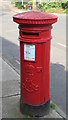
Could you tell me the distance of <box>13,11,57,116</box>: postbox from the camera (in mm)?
3904

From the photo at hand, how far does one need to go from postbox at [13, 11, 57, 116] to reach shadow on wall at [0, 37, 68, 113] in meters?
0.77

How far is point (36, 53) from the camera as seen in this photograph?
160 inches

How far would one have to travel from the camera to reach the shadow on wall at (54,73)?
17.5ft

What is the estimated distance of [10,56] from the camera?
852 cm

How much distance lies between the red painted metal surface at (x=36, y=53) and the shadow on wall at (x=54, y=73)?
0.86 m

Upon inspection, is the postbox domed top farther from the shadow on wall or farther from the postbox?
the shadow on wall

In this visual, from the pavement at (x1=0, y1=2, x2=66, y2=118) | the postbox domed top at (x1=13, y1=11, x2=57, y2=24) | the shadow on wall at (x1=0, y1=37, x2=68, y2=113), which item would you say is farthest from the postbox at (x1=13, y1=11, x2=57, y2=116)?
the shadow on wall at (x1=0, y1=37, x2=68, y2=113)

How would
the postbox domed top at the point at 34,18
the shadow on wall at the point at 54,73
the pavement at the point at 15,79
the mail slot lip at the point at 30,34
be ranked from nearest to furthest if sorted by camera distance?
the postbox domed top at the point at 34,18, the mail slot lip at the point at 30,34, the pavement at the point at 15,79, the shadow on wall at the point at 54,73

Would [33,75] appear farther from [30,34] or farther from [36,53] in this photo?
[30,34]

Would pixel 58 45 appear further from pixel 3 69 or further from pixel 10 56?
pixel 3 69

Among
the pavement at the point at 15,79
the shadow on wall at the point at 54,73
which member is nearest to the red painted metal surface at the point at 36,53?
the pavement at the point at 15,79

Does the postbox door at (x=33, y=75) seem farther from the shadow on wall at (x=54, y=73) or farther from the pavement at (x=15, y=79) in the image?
the shadow on wall at (x=54, y=73)

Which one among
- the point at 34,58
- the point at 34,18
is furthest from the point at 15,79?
the point at 34,18

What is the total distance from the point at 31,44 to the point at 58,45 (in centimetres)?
595
